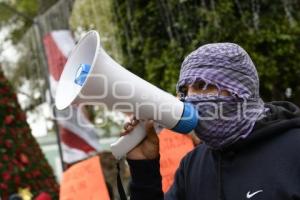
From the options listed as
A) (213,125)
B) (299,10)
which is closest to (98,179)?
(213,125)

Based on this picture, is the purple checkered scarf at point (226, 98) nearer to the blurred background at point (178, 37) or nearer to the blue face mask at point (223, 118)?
the blue face mask at point (223, 118)

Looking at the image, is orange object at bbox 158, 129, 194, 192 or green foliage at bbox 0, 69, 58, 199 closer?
orange object at bbox 158, 129, 194, 192

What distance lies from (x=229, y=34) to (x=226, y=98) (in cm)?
366

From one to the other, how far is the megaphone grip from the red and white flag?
146 inches

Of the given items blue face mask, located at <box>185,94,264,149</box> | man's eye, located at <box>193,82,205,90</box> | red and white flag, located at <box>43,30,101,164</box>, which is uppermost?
man's eye, located at <box>193,82,205,90</box>

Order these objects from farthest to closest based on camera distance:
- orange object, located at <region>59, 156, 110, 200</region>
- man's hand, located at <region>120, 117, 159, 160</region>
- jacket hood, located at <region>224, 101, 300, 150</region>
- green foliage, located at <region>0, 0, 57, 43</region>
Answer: green foliage, located at <region>0, 0, 57, 43</region>, orange object, located at <region>59, 156, 110, 200</region>, man's hand, located at <region>120, 117, 159, 160</region>, jacket hood, located at <region>224, 101, 300, 150</region>

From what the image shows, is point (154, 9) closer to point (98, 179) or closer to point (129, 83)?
point (98, 179)

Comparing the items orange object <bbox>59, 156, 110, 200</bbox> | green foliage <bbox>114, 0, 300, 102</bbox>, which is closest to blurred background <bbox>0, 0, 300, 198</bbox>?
green foliage <bbox>114, 0, 300, 102</bbox>

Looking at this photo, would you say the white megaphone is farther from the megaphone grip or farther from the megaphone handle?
the megaphone handle

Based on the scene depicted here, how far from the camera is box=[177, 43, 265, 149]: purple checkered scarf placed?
1.96 metres

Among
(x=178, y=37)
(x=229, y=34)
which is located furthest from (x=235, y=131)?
(x=178, y=37)

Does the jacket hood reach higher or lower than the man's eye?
lower

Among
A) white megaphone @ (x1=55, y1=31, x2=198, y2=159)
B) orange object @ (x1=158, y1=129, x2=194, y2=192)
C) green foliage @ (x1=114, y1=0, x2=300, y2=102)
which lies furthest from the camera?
Result: green foliage @ (x1=114, y1=0, x2=300, y2=102)

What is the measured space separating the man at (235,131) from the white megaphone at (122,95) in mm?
96
